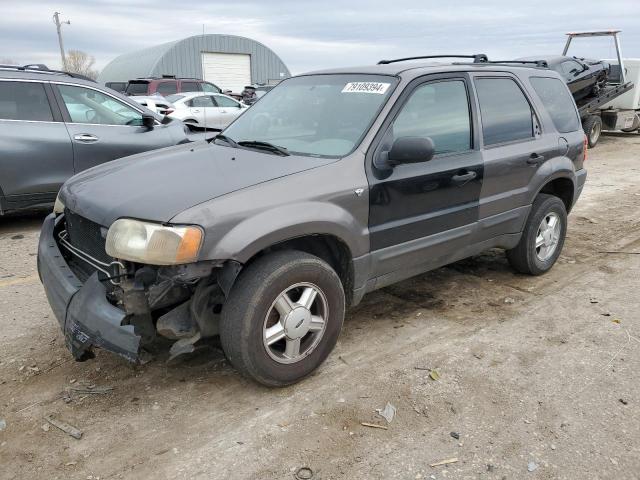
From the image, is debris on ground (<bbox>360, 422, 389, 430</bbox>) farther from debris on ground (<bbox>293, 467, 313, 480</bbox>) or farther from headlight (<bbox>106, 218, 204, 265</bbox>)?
headlight (<bbox>106, 218, 204, 265</bbox>)

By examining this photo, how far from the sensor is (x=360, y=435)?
9.05ft

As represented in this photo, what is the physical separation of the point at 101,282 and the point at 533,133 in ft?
11.4

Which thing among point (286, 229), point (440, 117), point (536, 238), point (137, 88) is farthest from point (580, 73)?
point (137, 88)

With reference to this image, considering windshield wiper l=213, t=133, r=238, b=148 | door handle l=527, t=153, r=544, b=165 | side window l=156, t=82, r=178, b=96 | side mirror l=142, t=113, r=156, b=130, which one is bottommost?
door handle l=527, t=153, r=544, b=165

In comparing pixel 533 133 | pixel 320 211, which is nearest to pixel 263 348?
pixel 320 211

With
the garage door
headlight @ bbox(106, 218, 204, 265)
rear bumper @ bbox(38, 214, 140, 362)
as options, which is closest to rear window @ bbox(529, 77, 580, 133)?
headlight @ bbox(106, 218, 204, 265)

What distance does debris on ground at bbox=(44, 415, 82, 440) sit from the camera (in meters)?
2.74

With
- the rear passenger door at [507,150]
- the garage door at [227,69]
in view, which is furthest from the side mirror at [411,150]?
the garage door at [227,69]

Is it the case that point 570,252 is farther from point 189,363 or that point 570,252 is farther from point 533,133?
point 189,363

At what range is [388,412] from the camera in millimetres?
2936

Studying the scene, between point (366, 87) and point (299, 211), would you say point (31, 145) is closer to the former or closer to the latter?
point (366, 87)

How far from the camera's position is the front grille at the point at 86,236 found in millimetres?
2984

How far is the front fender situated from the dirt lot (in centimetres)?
84

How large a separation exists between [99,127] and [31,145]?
0.76 m
